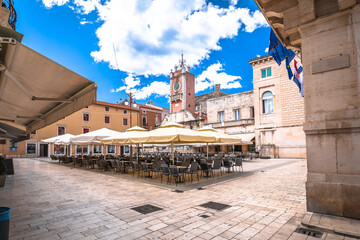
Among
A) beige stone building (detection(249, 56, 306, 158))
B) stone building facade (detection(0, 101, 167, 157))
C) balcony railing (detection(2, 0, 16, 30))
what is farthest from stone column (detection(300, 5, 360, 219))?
stone building facade (detection(0, 101, 167, 157))

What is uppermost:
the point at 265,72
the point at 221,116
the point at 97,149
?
the point at 265,72

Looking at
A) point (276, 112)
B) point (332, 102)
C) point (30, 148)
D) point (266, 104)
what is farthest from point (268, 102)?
point (30, 148)

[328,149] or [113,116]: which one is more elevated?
[113,116]

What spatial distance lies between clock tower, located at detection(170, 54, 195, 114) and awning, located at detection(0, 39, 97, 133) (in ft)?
116

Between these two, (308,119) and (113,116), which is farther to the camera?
(113,116)

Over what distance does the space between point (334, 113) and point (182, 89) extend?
37408 millimetres

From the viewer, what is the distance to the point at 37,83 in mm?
3916

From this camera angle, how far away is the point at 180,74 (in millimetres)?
41719

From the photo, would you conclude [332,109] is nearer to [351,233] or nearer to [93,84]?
[351,233]

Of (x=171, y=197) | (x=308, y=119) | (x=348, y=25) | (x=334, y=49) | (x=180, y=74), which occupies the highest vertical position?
(x=180, y=74)

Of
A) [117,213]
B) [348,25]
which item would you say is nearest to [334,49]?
[348,25]

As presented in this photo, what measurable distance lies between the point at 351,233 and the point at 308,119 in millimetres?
2202

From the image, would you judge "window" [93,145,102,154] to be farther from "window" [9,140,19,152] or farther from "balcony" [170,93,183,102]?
"balcony" [170,93,183,102]

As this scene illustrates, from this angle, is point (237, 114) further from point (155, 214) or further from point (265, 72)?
point (155, 214)
